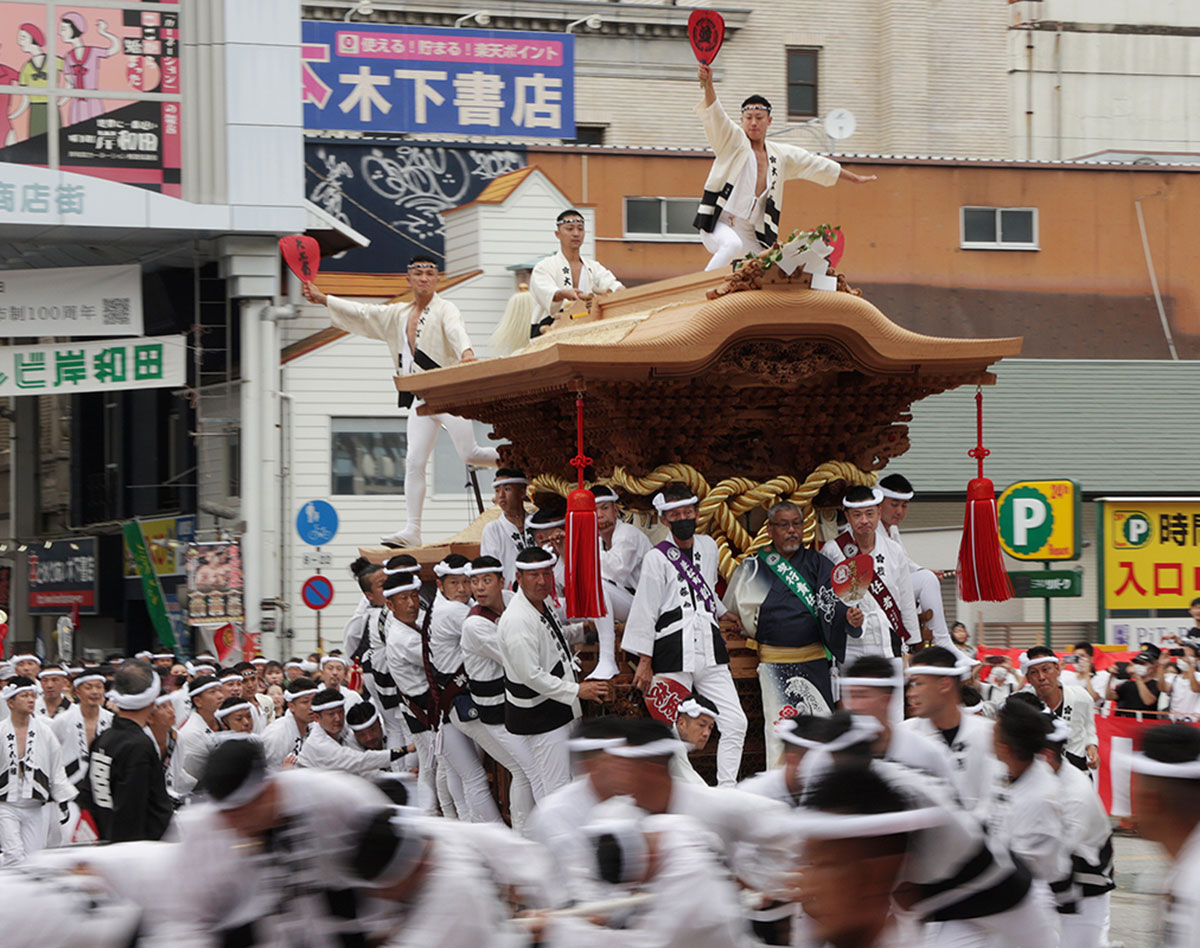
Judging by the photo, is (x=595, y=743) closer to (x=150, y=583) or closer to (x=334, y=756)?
(x=334, y=756)

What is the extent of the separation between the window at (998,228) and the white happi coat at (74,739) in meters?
18.1

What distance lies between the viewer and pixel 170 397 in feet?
80.2

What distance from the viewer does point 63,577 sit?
1019 inches

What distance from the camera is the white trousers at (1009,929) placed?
4620 mm

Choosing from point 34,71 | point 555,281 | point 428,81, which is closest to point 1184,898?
point 555,281

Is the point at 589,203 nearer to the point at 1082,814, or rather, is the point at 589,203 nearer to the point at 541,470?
the point at 541,470

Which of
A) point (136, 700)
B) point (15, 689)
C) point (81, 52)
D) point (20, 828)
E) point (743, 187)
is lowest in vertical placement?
point (20, 828)

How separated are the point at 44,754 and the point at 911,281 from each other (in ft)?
58.0

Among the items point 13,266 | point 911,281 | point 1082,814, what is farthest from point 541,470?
point 911,281

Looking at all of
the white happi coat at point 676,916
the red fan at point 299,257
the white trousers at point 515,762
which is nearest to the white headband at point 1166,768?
the white happi coat at point 676,916

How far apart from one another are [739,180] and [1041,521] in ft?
19.3

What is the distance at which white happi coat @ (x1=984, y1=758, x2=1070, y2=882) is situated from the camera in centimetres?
582

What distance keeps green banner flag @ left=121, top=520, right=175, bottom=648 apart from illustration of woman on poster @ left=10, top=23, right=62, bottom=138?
6.12m

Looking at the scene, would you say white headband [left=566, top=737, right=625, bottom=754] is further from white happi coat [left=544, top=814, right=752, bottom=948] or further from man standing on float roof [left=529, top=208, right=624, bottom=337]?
man standing on float roof [left=529, top=208, right=624, bottom=337]
